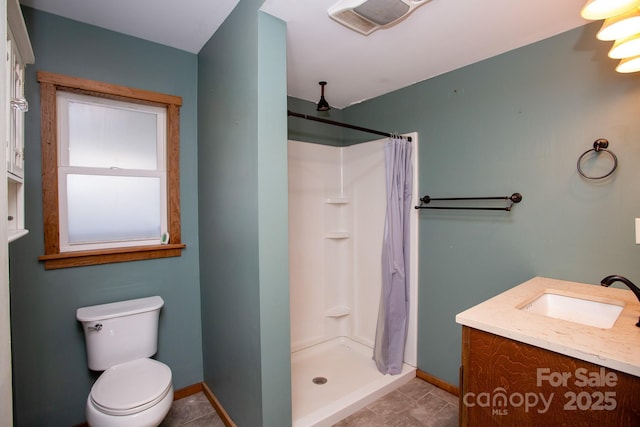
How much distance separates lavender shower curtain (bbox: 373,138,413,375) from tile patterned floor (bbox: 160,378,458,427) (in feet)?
0.81

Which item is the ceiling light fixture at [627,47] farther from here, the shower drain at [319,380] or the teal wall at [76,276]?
the shower drain at [319,380]

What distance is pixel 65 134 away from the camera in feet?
6.26

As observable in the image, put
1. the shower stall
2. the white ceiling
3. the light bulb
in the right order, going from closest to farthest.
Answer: the light bulb < the white ceiling < the shower stall

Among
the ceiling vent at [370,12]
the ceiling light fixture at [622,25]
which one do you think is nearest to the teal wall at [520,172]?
the ceiling light fixture at [622,25]

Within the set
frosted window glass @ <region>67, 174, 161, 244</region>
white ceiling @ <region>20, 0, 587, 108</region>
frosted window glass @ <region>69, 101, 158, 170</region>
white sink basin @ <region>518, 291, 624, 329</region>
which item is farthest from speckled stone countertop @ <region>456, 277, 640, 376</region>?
frosted window glass @ <region>69, 101, 158, 170</region>

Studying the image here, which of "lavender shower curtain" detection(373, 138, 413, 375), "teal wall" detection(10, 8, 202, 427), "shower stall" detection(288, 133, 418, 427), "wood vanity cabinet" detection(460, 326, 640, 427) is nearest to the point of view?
"wood vanity cabinet" detection(460, 326, 640, 427)

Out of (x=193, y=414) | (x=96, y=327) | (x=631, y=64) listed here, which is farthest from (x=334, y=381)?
(x=631, y=64)

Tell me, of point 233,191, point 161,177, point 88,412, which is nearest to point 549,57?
point 233,191

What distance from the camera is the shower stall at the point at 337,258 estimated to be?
2.66m

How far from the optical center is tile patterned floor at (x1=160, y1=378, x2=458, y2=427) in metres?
1.96

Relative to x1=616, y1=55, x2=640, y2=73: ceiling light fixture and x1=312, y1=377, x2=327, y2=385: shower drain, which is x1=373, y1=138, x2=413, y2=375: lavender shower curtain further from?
x1=616, y1=55, x2=640, y2=73: ceiling light fixture

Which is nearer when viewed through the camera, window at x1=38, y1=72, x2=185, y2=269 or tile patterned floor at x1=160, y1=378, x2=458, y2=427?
window at x1=38, y1=72, x2=185, y2=269

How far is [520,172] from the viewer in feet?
6.35

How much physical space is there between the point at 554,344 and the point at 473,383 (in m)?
0.37
